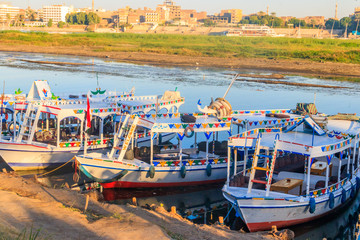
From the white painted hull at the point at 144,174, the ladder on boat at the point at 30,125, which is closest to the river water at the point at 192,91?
the white painted hull at the point at 144,174

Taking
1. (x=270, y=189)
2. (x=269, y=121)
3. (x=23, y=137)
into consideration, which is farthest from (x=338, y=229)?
(x=23, y=137)

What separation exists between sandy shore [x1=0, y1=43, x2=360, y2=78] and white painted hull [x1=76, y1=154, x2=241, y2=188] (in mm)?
42436

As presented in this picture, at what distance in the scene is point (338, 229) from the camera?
16.1m

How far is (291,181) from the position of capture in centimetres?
1541

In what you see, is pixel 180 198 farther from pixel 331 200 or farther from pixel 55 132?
pixel 55 132

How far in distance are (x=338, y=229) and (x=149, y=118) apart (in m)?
7.90

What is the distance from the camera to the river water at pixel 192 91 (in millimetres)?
16766

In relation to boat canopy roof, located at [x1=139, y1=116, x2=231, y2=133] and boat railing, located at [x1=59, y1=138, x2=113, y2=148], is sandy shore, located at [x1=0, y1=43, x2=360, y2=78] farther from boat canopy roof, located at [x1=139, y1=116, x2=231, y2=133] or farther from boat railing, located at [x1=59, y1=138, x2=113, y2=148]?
boat railing, located at [x1=59, y1=138, x2=113, y2=148]

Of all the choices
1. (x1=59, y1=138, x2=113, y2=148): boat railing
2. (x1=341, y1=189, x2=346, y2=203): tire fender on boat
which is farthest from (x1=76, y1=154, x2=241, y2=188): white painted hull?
(x1=341, y1=189, x2=346, y2=203): tire fender on boat

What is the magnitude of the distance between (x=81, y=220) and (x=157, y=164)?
659cm

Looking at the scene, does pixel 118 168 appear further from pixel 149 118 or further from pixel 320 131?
pixel 320 131

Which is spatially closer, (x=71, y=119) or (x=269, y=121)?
(x=269, y=121)

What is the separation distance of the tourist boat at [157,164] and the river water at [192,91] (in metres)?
0.43

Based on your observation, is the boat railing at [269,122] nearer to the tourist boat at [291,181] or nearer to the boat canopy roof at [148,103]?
the tourist boat at [291,181]
